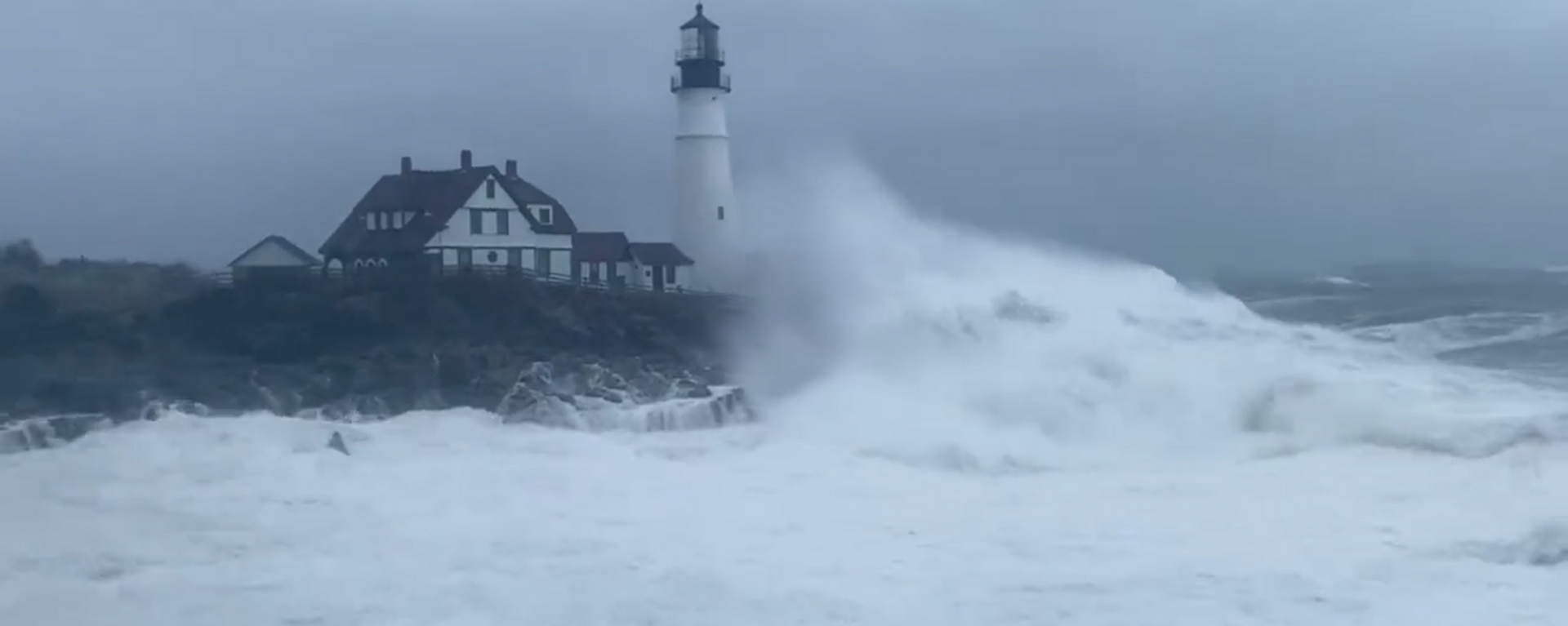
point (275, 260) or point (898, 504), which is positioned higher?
point (275, 260)

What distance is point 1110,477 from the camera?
1212cm

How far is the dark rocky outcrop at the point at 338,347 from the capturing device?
51.3 feet

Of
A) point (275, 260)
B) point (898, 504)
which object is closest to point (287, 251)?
point (275, 260)

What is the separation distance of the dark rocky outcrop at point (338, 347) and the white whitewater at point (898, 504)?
2.97 ft

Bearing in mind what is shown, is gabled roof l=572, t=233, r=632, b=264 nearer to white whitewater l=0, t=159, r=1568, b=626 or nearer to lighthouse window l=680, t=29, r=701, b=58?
lighthouse window l=680, t=29, r=701, b=58

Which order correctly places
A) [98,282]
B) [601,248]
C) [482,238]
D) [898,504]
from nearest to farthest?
[898,504], [98,282], [482,238], [601,248]

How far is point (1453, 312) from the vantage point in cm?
2434

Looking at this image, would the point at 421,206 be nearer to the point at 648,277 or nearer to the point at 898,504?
the point at 648,277

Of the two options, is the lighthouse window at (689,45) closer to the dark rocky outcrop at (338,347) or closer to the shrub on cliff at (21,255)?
the dark rocky outcrop at (338,347)

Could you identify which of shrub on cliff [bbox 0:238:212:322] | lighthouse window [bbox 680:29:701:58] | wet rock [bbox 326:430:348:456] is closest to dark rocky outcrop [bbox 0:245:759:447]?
shrub on cliff [bbox 0:238:212:322]

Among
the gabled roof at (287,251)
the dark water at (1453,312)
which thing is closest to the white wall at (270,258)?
the gabled roof at (287,251)

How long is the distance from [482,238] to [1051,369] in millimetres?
9396

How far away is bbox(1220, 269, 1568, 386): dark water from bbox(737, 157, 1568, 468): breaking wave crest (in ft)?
2.77

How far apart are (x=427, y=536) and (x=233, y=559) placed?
3.74 ft
